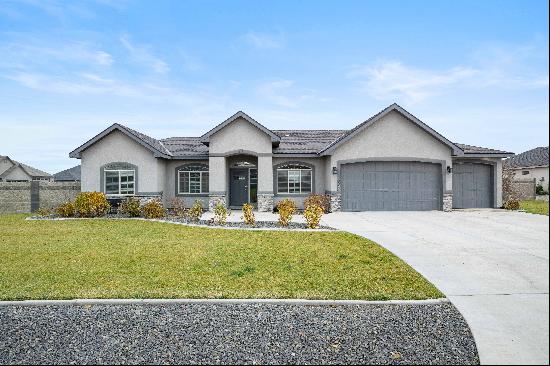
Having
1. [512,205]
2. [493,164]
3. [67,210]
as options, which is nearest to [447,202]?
[512,205]

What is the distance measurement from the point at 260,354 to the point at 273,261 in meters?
4.69

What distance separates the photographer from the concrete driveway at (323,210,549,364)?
1.57 meters

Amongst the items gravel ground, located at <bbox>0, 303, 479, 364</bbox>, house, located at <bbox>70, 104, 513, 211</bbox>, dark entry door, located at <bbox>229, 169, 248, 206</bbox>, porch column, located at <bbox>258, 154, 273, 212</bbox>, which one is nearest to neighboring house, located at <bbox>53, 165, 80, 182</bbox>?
house, located at <bbox>70, 104, 513, 211</bbox>

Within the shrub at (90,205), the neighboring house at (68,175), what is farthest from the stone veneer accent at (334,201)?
the neighboring house at (68,175)

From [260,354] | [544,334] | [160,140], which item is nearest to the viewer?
[544,334]

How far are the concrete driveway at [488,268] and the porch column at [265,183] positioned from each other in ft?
19.2

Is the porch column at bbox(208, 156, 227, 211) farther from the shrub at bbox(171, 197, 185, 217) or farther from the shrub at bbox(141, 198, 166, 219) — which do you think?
the shrub at bbox(141, 198, 166, 219)

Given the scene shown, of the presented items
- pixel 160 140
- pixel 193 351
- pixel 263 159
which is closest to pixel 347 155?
pixel 263 159

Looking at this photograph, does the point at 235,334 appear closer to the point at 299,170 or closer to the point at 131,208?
the point at 131,208

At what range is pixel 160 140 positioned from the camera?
88.9 ft

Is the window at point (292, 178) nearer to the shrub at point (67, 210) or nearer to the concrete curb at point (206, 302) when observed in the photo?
the shrub at point (67, 210)

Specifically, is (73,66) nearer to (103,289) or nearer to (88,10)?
(88,10)

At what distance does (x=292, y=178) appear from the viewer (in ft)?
76.9

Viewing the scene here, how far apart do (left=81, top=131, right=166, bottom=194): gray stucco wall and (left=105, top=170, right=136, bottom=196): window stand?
0.50m
